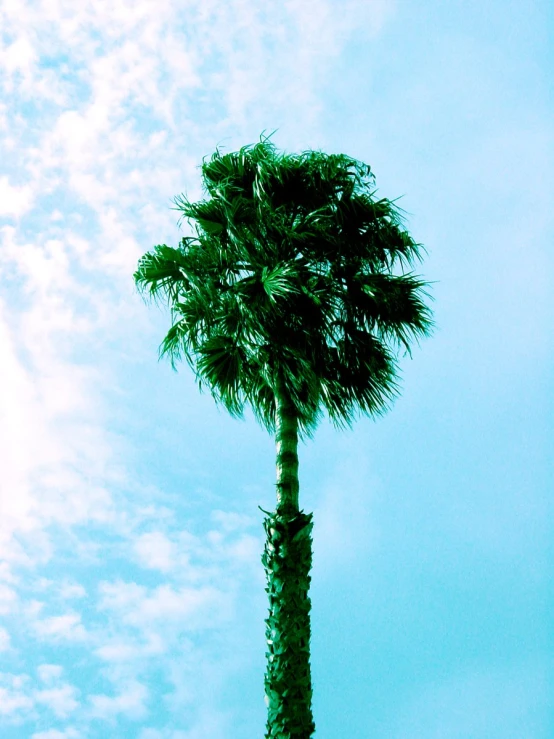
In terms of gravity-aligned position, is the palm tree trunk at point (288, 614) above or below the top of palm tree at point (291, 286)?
below

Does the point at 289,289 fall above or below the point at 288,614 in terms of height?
above

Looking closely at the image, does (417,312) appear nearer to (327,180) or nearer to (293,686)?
(327,180)

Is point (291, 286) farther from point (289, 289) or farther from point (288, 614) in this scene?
point (288, 614)

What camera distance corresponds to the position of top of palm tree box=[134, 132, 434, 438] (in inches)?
365

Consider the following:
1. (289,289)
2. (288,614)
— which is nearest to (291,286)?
(289,289)

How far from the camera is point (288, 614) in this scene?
7.53 meters

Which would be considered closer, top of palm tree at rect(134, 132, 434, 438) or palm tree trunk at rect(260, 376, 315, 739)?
palm tree trunk at rect(260, 376, 315, 739)

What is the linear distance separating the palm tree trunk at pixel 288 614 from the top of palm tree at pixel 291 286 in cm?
148

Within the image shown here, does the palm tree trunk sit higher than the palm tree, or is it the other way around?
the palm tree

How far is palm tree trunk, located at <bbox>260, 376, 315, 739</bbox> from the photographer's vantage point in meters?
7.15

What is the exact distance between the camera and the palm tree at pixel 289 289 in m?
9.21

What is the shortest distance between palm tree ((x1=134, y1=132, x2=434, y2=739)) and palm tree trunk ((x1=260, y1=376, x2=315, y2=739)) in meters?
0.30

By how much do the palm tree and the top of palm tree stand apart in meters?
0.01

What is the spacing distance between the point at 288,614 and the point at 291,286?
3.51 metres
